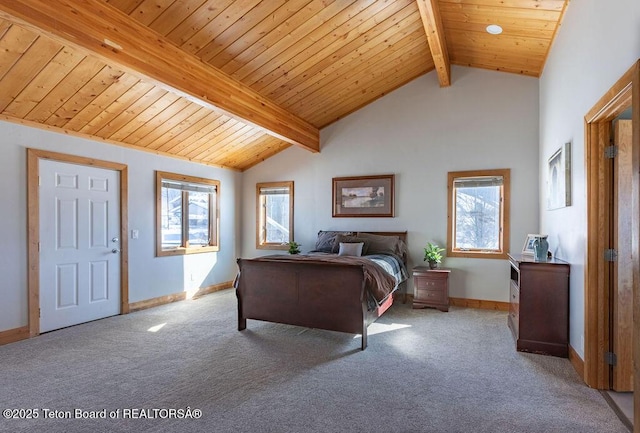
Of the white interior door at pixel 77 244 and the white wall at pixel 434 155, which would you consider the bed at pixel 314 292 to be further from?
the white interior door at pixel 77 244

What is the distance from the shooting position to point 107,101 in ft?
12.6

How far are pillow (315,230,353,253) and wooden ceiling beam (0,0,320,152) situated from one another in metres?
2.19

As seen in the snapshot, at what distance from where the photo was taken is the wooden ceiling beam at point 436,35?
346 centimetres

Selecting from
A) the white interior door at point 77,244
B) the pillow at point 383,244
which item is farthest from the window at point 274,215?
the white interior door at point 77,244

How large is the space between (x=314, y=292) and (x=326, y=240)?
7.48 ft

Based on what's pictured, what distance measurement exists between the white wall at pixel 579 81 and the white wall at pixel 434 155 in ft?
2.45

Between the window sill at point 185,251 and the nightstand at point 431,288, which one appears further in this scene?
the window sill at point 185,251

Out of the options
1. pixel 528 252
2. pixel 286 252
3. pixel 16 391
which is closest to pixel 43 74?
pixel 16 391

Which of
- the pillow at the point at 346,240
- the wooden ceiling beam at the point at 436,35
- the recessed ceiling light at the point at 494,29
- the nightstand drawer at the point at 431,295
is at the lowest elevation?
the nightstand drawer at the point at 431,295

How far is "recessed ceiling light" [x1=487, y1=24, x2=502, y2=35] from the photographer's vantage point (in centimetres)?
397

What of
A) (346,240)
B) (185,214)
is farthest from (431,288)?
(185,214)

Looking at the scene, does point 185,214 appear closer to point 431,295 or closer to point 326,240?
point 326,240

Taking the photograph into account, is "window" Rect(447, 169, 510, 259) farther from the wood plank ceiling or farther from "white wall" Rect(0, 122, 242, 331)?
"white wall" Rect(0, 122, 242, 331)

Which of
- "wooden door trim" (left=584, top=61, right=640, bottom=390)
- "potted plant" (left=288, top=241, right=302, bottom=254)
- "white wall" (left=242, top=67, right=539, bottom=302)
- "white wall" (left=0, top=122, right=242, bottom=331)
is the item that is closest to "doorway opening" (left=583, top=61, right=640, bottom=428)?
"wooden door trim" (left=584, top=61, right=640, bottom=390)
